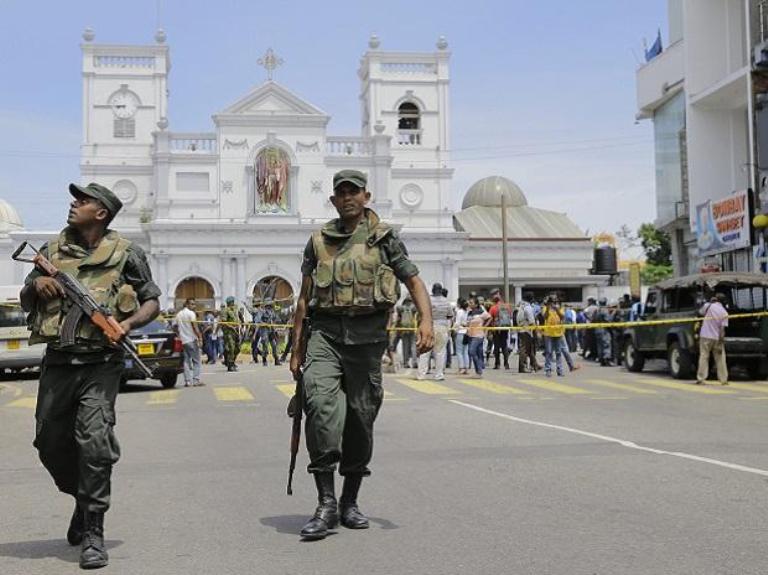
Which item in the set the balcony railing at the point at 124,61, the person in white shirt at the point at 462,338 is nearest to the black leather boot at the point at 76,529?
the person in white shirt at the point at 462,338

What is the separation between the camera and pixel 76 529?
226 inches

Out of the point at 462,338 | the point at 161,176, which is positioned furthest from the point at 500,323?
the point at 161,176

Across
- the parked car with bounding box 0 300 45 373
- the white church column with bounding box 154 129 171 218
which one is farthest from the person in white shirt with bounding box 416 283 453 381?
the white church column with bounding box 154 129 171 218

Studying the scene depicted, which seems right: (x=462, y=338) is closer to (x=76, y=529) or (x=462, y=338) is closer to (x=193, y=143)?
(x=76, y=529)

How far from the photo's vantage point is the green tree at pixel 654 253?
75.3 metres

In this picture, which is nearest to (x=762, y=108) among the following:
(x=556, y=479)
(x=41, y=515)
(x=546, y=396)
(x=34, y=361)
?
(x=546, y=396)

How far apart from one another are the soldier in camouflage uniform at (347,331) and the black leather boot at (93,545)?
1201 mm

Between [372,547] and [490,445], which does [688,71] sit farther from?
[372,547]

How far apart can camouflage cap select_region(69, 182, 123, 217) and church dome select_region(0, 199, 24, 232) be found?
85715 millimetres

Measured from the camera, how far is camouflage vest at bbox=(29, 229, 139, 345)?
17.9ft

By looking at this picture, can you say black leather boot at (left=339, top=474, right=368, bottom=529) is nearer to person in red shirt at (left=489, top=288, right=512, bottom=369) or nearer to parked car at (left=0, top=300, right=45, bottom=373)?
parked car at (left=0, top=300, right=45, bottom=373)

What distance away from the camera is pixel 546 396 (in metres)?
16.2

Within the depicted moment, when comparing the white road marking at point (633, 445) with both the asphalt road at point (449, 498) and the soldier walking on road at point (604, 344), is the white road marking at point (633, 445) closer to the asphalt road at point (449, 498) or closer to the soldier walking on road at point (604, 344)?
the asphalt road at point (449, 498)

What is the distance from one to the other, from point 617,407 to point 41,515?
892cm
